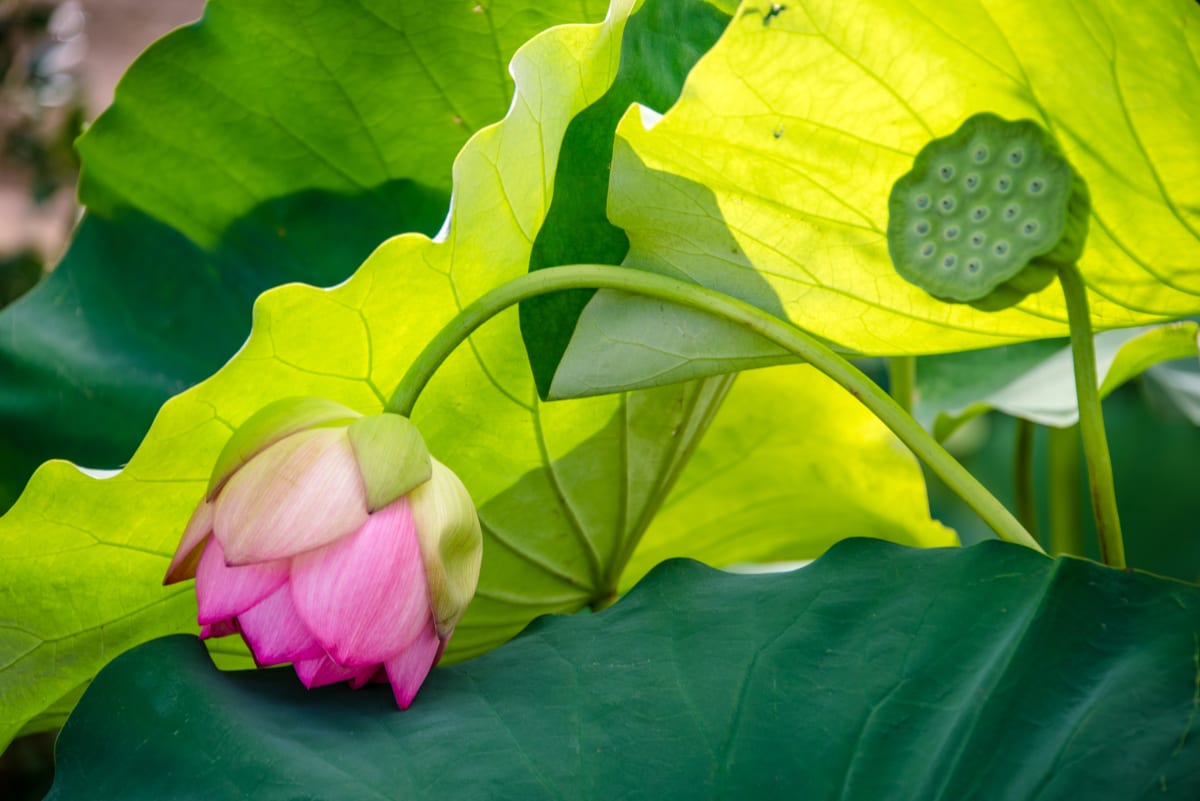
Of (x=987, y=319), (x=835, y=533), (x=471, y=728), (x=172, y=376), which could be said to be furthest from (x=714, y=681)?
(x=172, y=376)

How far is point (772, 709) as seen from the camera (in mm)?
385

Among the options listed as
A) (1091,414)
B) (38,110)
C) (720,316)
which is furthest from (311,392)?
(38,110)

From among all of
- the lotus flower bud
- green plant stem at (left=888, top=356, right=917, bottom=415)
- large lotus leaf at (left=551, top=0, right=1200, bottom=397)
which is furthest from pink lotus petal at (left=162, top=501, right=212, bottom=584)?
green plant stem at (left=888, top=356, right=917, bottom=415)

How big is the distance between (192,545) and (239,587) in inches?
1.2

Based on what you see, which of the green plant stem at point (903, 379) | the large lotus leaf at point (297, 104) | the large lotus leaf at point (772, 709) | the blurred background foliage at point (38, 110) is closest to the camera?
the large lotus leaf at point (772, 709)

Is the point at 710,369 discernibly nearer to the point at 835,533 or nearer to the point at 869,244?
the point at 869,244

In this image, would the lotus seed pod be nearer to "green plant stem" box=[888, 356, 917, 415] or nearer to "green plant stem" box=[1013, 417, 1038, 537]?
"green plant stem" box=[888, 356, 917, 415]

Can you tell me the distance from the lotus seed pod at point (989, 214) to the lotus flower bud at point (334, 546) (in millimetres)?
181

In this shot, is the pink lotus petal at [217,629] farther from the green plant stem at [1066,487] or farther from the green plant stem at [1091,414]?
the green plant stem at [1066,487]

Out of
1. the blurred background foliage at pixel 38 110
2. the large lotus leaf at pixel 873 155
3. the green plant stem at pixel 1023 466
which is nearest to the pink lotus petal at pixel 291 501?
the large lotus leaf at pixel 873 155

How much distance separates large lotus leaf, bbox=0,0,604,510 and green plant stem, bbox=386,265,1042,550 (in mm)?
184

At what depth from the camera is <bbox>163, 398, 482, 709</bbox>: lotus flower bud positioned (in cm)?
37

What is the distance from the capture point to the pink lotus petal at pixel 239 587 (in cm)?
38

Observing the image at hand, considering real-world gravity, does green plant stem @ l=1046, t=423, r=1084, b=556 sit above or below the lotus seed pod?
below
